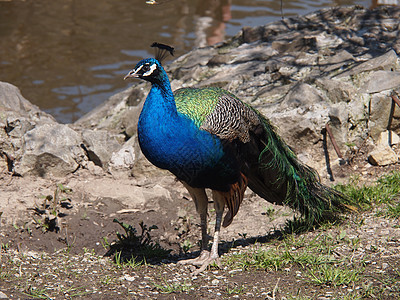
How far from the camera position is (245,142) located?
4.52m

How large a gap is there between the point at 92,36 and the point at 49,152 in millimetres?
6219

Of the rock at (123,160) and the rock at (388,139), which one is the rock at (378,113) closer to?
the rock at (388,139)

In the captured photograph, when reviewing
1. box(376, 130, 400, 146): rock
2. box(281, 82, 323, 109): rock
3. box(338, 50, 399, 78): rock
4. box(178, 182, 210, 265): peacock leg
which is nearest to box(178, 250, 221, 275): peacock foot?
box(178, 182, 210, 265): peacock leg

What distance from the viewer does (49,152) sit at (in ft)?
18.9

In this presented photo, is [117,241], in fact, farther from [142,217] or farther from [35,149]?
[35,149]

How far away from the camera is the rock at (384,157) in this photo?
19.1ft

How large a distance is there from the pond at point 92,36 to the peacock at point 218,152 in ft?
15.3

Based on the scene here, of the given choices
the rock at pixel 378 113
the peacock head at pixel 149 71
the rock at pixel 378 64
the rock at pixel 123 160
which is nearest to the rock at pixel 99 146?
the rock at pixel 123 160

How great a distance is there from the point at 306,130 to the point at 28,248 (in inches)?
110

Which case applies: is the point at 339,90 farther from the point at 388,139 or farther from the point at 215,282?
the point at 215,282

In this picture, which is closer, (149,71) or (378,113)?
(149,71)

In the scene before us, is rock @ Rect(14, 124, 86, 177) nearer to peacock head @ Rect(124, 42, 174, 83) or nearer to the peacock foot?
the peacock foot

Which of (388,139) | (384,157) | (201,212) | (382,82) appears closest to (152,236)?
(201,212)

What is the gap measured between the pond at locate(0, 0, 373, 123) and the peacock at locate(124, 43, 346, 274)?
4668 millimetres
